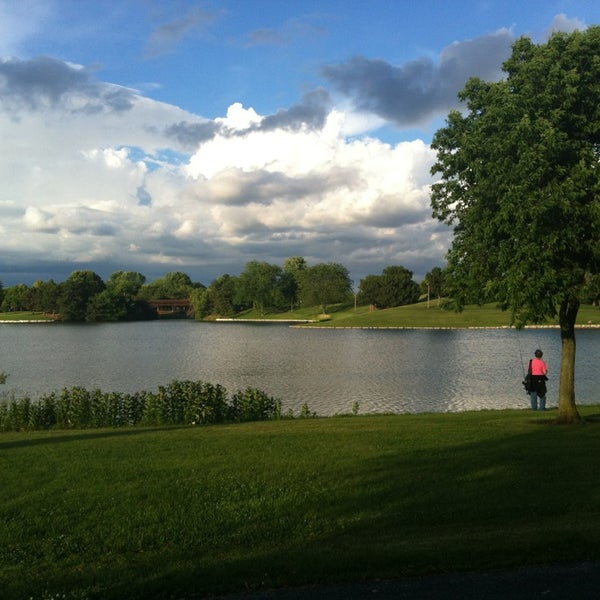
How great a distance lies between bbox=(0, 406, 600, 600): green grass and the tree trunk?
182 centimetres

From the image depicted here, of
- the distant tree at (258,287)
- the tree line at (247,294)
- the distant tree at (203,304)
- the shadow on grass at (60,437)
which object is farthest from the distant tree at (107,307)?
the shadow on grass at (60,437)

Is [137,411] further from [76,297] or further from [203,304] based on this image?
[203,304]

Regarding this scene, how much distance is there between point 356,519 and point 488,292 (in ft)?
29.1

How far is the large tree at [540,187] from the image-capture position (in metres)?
14.7

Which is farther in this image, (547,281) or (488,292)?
(488,292)

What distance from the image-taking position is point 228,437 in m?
15.8

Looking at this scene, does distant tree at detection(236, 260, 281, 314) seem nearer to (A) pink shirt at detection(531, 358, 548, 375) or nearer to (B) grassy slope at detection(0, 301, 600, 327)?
(B) grassy slope at detection(0, 301, 600, 327)

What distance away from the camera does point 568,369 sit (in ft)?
55.8

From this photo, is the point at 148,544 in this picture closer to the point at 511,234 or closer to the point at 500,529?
the point at 500,529

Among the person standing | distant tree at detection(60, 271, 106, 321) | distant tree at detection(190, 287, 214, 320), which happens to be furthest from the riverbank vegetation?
the person standing

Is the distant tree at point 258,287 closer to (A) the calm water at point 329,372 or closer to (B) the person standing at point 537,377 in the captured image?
(A) the calm water at point 329,372

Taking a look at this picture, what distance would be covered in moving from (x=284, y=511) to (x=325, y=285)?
166368mm

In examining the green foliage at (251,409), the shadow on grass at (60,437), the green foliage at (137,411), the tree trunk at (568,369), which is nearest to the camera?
the shadow on grass at (60,437)

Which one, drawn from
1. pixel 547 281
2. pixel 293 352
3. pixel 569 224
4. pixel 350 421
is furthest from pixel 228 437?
pixel 293 352
